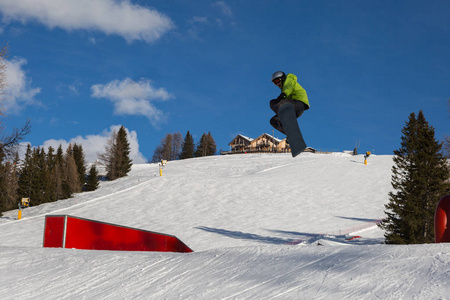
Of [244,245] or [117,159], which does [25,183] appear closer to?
[117,159]

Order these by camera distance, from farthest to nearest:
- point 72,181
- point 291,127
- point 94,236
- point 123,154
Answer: point 123,154, point 72,181, point 94,236, point 291,127

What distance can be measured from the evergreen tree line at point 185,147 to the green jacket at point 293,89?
307 feet

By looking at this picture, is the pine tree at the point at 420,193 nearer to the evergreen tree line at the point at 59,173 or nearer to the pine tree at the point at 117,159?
the evergreen tree line at the point at 59,173

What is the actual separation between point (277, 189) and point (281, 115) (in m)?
36.2

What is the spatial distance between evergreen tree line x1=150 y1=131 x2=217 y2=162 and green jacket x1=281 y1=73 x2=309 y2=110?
307 feet

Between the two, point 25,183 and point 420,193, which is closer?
point 420,193

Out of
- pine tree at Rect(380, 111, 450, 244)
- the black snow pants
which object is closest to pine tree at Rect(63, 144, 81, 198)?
pine tree at Rect(380, 111, 450, 244)

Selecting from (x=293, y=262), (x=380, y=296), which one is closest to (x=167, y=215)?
(x=293, y=262)

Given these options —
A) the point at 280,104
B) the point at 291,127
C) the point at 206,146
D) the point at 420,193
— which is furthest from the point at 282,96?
the point at 206,146

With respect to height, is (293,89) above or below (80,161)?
below

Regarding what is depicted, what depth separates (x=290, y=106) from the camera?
450 cm

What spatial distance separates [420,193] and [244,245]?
33.8 feet

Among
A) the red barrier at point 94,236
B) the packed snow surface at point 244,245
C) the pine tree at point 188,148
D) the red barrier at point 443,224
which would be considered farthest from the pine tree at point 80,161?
the red barrier at point 443,224

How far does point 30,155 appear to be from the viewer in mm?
58312
